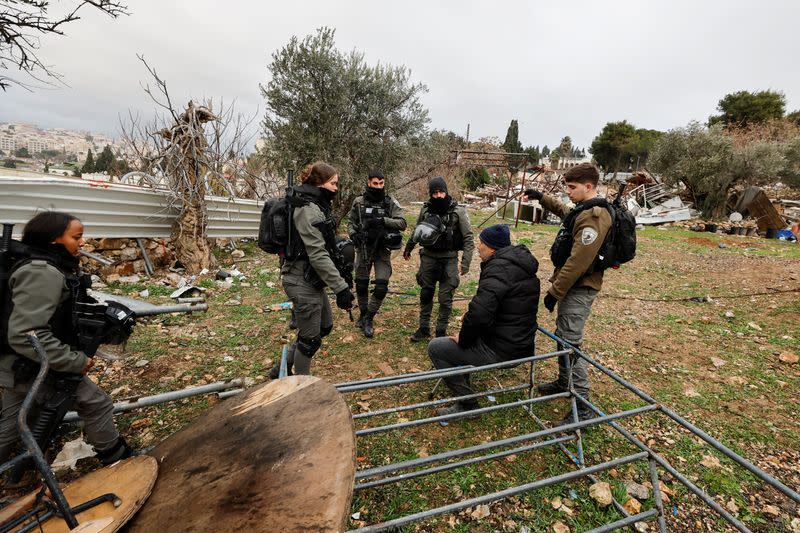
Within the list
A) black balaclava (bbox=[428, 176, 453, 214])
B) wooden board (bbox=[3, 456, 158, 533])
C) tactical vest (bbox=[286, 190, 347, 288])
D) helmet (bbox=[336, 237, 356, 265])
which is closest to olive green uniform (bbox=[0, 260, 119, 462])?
wooden board (bbox=[3, 456, 158, 533])

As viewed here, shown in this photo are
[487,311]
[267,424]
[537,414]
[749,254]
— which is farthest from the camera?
[749,254]

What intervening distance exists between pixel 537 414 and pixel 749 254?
11.1m

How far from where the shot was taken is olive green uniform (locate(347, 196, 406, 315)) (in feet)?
15.2

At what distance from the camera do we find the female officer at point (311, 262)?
9.75ft

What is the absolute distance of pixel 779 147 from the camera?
18219mm

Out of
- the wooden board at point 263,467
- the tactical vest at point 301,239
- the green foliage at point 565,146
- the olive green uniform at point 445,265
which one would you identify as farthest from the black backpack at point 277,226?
the green foliage at point 565,146

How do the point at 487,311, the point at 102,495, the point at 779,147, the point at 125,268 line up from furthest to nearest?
the point at 779,147 → the point at 125,268 → the point at 487,311 → the point at 102,495

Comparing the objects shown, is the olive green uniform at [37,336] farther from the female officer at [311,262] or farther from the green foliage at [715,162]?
the green foliage at [715,162]

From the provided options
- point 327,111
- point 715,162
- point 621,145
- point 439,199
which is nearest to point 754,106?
point 621,145

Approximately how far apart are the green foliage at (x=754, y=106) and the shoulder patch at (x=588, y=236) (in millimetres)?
39660

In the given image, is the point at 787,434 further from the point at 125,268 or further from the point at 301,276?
the point at 125,268

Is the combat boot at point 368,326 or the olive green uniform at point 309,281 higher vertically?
the olive green uniform at point 309,281

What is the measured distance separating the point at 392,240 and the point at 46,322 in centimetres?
330

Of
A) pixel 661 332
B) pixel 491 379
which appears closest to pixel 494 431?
pixel 491 379
